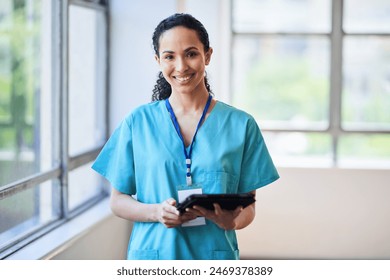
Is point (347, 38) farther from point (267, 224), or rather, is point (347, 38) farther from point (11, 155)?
point (11, 155)

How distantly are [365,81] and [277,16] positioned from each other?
0.59 m

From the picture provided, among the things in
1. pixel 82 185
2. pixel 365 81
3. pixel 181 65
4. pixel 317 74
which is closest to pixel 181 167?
pixel 181 65

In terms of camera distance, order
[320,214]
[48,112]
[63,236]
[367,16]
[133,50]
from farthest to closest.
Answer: [367,16]
[320,214]
[133,50]
[48,112]
[63,236]

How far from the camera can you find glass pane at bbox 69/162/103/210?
10.5 feet

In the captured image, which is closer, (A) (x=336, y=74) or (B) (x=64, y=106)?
(B) (x=64, y=106)

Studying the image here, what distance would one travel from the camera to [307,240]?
3734 mm

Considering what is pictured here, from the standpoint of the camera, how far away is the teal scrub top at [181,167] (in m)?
1.69

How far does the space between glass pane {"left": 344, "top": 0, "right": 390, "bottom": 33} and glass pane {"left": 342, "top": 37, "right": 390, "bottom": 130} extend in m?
0.05

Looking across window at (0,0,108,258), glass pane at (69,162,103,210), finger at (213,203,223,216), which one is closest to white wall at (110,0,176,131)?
window at (0,0,108,258)

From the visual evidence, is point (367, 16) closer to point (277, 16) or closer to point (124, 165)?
point (277, 16)

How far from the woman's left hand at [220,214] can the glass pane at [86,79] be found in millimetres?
1598

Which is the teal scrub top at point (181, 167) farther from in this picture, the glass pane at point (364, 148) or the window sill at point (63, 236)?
the glass pane at point (364, 148)

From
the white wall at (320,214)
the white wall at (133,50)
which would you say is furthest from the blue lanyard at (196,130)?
the white wall at (320,214)

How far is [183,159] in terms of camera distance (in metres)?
1.70
